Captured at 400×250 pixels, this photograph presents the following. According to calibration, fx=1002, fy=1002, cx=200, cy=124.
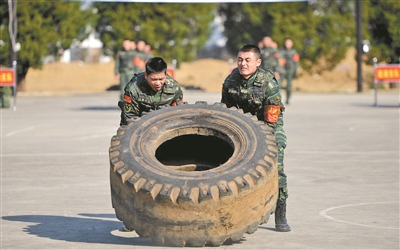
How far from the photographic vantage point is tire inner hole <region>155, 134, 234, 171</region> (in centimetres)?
892

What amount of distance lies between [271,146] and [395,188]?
4.47 metres

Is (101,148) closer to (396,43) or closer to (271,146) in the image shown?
(271,146)

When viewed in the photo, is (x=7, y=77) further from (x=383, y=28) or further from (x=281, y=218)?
(x=281, y=218)

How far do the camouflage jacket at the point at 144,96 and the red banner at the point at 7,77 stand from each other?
20.4 meters

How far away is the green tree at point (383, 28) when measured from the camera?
1630 inches

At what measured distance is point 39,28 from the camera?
1560 inches

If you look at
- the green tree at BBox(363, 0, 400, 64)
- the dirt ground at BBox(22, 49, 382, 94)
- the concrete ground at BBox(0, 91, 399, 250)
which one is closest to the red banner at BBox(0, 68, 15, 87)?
the concrete ground at BBox(0, 91, 399, 250)

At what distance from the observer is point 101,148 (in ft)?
56.1

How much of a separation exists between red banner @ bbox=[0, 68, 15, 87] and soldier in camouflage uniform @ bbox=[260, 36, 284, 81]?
7.47m

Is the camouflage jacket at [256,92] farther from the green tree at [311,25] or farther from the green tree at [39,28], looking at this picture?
the green tree at [311,25]

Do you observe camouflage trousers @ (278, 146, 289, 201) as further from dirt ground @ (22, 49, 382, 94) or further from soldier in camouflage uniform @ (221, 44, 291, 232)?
dirt ground @ (22, 49, 382, 94)

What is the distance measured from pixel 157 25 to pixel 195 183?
3635cm

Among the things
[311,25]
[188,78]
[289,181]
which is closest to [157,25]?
[311,25]

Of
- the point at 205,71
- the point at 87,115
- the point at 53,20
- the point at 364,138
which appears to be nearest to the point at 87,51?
the point at 205,71
